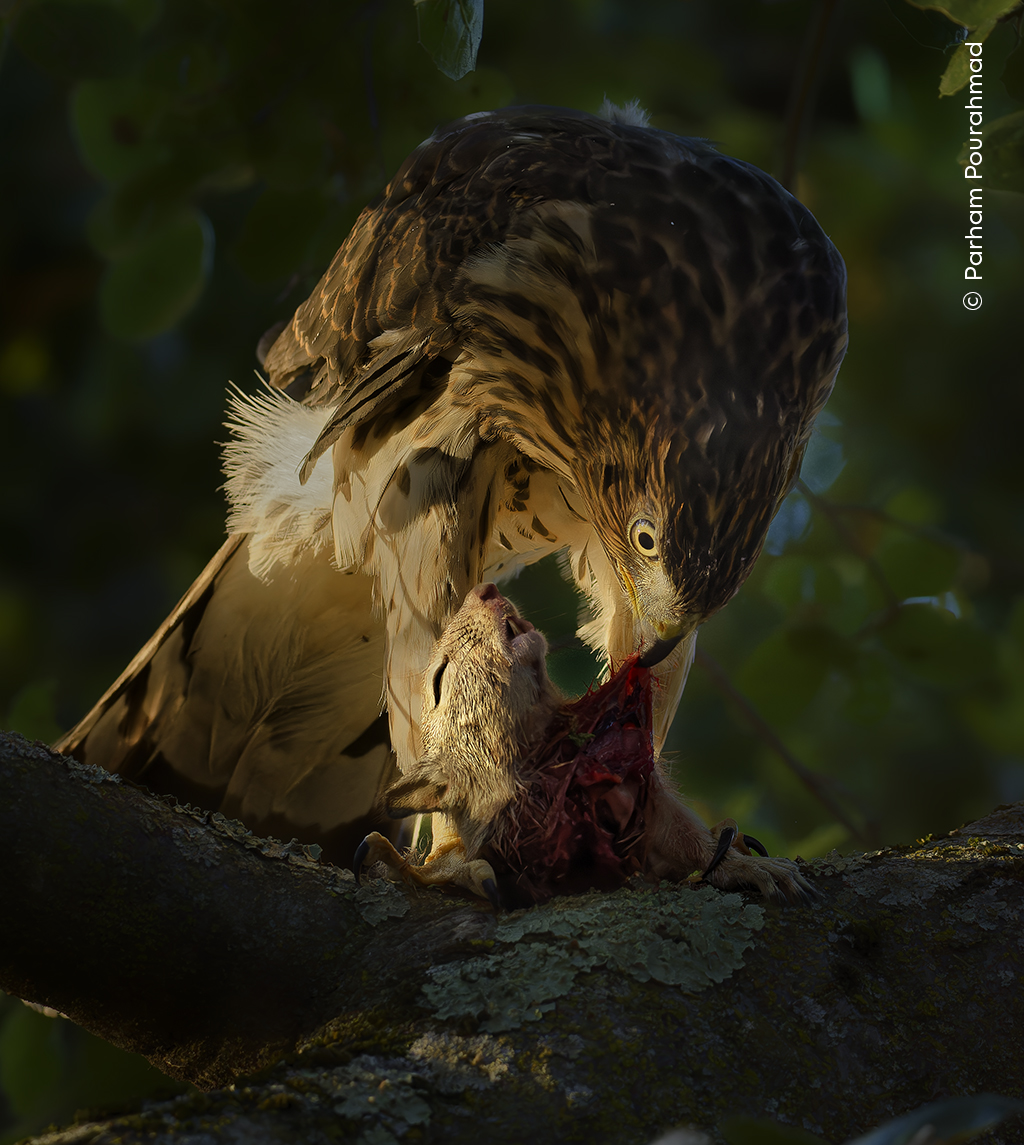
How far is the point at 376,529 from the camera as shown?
112 inches

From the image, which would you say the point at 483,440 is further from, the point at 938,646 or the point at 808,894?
the point at 808,894

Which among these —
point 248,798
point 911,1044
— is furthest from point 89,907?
point 248,798

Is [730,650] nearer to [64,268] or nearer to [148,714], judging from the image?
[148,714]

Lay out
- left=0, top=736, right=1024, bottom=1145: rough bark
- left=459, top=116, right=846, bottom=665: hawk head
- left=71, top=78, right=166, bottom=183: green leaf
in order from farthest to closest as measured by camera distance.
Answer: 1. left=71, top=78, right=166, bottom=183: green leaf
2. left=459, top=116, right=846, bottom=665: hawk head
3. left=0, top=736, right=1024, bottom=1145: rough bark

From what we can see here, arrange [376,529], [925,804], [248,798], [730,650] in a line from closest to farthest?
[376,529] → [248,798] → [730,650] → [925,804]

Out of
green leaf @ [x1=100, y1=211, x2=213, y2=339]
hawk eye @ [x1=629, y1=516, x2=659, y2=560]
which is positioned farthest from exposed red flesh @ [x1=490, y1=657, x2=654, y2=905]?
green leaf @ [x1=100, y1=211, x2=213, y2=339]

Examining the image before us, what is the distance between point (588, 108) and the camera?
3180mm

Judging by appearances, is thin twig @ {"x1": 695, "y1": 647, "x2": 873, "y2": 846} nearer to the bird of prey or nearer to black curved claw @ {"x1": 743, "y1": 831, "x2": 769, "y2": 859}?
the bird of prey

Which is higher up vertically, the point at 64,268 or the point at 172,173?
the point at 172,173

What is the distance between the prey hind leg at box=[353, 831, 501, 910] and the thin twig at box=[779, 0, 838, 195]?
2.30m

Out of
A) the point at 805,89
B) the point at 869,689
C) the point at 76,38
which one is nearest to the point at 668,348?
the point at 869,689

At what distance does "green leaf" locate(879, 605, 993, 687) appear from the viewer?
2.85 m

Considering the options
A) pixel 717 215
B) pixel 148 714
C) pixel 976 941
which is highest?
pixel 717 215

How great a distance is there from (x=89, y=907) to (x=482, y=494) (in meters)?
1.77
